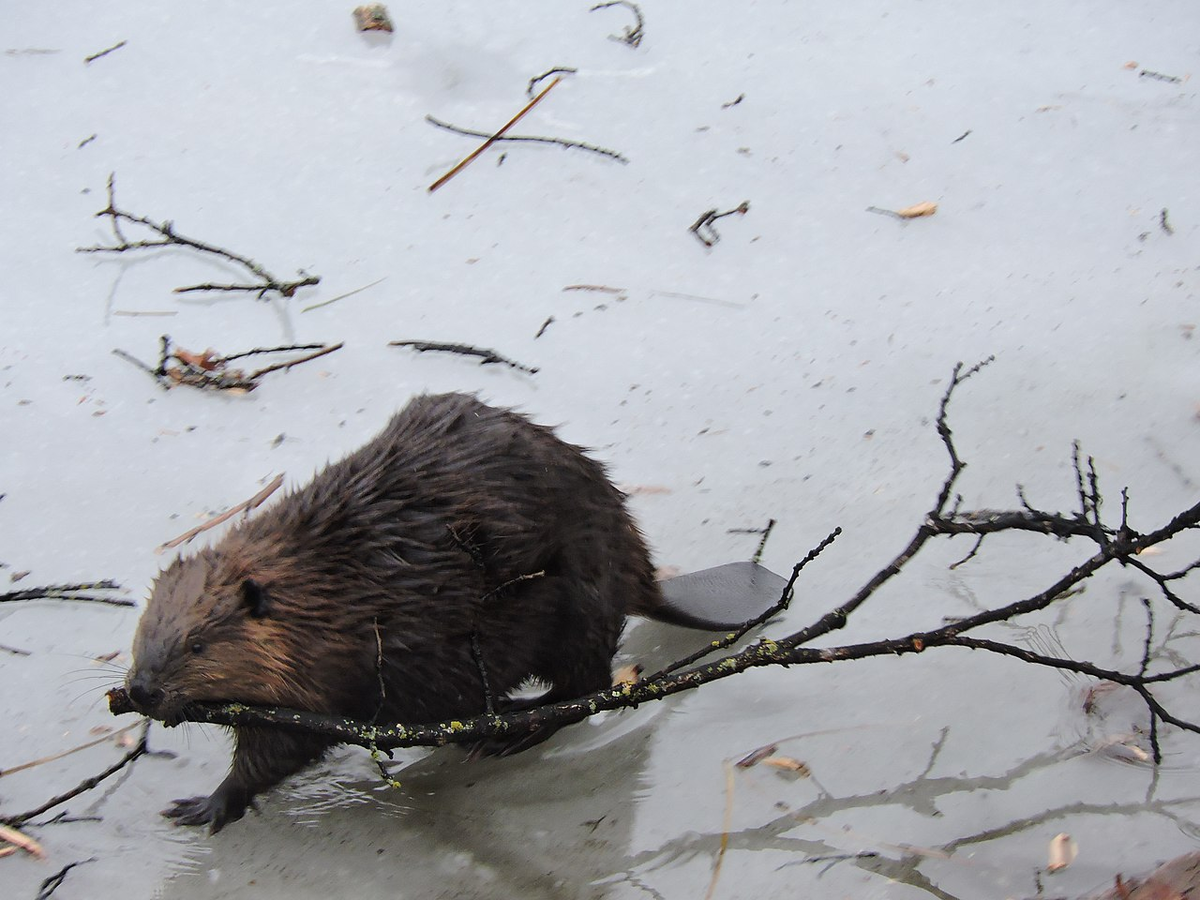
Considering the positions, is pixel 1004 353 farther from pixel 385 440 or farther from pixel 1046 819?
pixel 385 440

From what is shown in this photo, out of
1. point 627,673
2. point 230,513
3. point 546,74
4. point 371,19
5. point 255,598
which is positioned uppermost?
point 371,19

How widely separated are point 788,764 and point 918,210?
1978 mm

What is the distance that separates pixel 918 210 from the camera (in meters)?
3.67

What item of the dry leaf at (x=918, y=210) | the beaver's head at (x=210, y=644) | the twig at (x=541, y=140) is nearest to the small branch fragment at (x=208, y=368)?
the beaver's head at (x=210, y=644)

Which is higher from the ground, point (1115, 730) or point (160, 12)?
point (160, 12)

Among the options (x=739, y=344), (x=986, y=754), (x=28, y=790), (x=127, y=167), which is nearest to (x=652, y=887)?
(x=986, y=754)

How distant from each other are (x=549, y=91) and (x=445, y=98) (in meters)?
0.33

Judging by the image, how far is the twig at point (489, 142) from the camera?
3.65 meters

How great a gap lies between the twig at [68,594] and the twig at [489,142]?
1.56 m

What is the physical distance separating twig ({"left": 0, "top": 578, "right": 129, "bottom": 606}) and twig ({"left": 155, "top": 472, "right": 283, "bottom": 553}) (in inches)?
5.8

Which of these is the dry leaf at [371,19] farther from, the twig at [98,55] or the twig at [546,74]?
the twig at [98,55]

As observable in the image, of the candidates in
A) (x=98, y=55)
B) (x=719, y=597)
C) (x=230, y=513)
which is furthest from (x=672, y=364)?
(x=98, y=55)

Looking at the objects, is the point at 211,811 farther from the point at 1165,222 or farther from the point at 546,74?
the point at 1165,222

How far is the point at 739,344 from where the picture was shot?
3.25 meters
